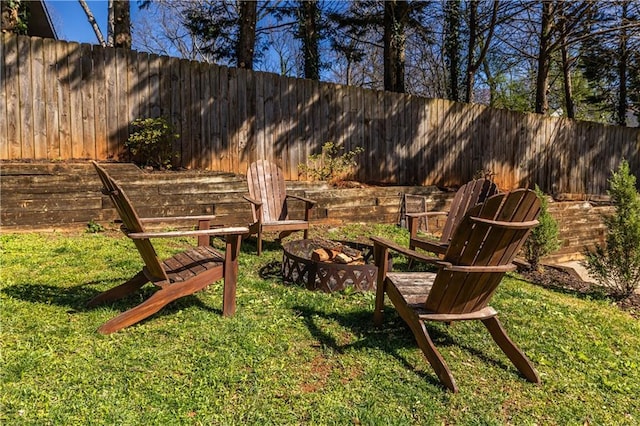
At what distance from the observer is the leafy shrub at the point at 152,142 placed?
542 cm

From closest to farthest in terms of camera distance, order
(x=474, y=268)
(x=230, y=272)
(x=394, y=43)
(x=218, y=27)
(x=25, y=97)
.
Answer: (x=474, y=268) < (x=230, y=272) < (x=25, y=97) < (x=394, y=43) < (x=218, y=27)

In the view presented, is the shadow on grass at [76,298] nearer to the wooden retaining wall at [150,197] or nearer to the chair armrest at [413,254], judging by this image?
the chair armrest at [413,254]

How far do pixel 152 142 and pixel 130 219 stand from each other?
3.24 m

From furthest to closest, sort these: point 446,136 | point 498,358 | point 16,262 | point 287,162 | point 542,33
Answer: point 542,33 < point 446,136 < point 287,162 < point 16,262 < point 498,358

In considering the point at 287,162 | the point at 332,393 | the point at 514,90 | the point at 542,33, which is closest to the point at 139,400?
the point at 332,393

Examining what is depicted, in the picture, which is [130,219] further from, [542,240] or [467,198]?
[542,240]

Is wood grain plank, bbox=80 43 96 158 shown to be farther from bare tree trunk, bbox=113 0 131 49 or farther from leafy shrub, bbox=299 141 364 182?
leafy shrub, bbox=299 141 364 182

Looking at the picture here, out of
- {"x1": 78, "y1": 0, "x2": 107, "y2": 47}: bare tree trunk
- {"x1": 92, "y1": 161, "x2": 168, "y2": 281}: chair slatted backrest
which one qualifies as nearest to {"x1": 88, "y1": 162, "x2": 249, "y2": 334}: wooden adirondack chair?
{"x1": 92, "y1": 161, "x2": 168, "y2": 281}: chair slatted backrest

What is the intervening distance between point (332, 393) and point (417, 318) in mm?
A: 600

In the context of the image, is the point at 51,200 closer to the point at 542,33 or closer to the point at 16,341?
the point at 16,341

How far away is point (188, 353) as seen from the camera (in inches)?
94.0

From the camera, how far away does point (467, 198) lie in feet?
14.2

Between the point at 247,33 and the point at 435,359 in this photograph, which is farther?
the point at 247,33

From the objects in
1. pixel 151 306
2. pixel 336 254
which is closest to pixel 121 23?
pixel 336 254
